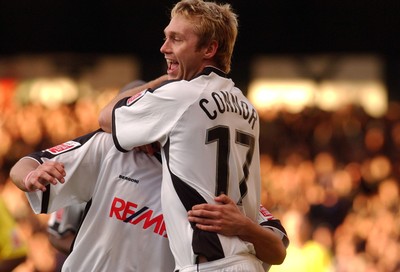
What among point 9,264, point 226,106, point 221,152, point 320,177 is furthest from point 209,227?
point 320,177

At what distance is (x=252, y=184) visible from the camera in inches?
161

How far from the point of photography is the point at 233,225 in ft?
12.8

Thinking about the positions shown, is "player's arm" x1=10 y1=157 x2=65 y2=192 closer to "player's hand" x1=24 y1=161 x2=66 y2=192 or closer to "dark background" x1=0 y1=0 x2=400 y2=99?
"player's hand" x1=24 y1=161 x2=66 y2=192

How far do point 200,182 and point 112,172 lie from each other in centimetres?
53

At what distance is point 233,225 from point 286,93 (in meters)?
9.22

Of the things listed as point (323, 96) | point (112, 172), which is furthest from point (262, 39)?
point (112, 172)

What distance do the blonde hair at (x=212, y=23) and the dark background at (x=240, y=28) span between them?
8.46 metres

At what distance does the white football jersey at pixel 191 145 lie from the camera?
387 centimetres

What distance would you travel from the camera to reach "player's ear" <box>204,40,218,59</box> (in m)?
4.04

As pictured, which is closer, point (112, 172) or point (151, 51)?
point (112, 172)

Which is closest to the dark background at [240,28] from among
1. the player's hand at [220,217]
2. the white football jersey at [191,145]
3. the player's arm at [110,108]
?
the player's arm at [110,108]

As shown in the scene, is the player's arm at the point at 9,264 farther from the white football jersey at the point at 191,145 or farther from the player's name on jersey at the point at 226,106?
the player's name on jersey at the point at 226,106

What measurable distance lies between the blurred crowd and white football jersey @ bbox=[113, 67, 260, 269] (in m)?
6.85

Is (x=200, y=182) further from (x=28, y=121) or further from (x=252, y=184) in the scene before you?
(x=28, y=121)
